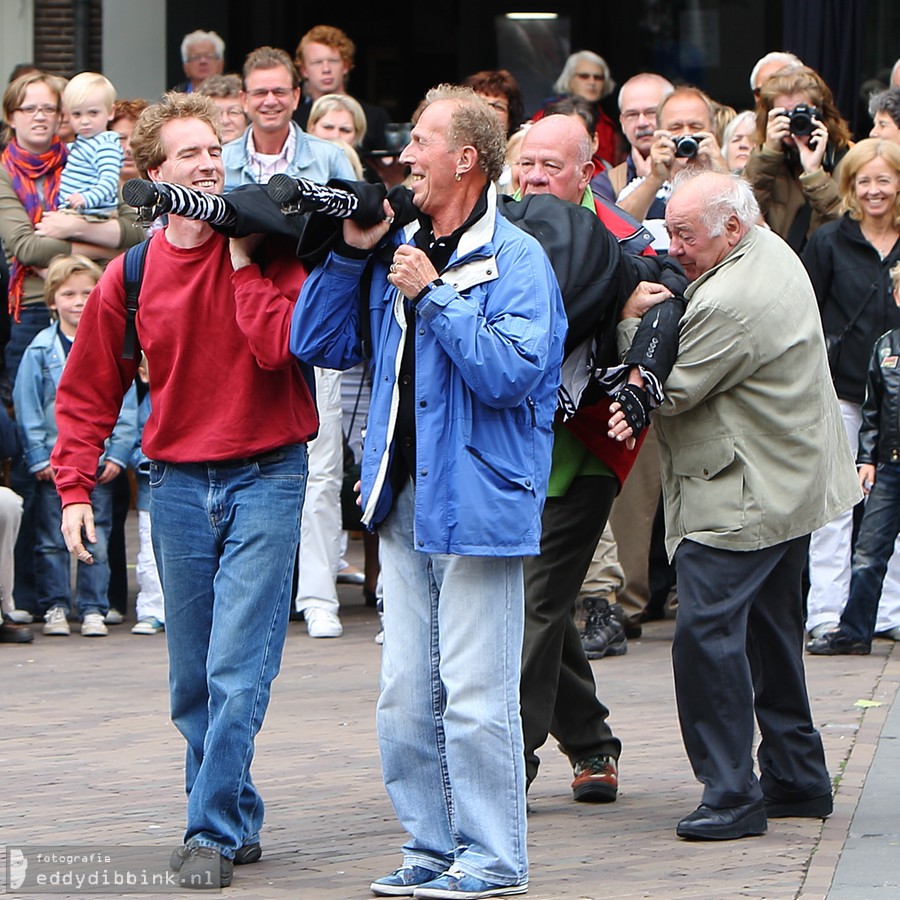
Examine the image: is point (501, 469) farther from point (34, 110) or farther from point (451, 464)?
point (34, 110)

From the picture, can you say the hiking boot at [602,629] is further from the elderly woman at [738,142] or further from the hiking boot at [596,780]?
the elderly woman at [738,142]

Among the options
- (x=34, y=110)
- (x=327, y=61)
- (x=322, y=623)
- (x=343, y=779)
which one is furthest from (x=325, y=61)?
(x=343, y=779)

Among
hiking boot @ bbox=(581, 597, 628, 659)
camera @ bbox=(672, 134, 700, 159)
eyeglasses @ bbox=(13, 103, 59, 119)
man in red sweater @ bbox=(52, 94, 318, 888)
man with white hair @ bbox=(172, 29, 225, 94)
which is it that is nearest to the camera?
man in red sweater @ bbox=(52, 94, 318, 888)

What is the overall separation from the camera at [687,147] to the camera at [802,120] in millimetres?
862

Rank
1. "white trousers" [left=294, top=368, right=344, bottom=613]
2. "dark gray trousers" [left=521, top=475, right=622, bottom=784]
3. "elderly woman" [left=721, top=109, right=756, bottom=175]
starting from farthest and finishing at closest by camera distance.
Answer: "elderly woman" [left=721, top=109, right=756, bottom=175] < "white trousers" [left=294, top=368, right=344, bottom=613] < "dark gray trousers" [left=521, top=475, right=622, bottom=784]

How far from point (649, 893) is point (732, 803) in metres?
0.62

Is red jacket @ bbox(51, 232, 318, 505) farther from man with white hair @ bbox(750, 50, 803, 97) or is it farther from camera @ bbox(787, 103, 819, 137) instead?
man with white hair @ bbox(750, 50, 803, 97)

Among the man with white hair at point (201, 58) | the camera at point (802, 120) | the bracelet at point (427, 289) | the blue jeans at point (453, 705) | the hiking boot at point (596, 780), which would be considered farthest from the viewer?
the man with white hair at point (201, 58)

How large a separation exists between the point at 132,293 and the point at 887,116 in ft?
17.8

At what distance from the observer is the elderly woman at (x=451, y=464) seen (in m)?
4.77

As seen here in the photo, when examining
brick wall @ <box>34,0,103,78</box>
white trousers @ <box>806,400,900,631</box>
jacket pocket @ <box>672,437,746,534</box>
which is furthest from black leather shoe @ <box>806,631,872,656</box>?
brick wall @ <box>34,0,103,78</box>

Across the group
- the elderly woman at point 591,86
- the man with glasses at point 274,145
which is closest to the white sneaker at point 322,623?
the man with glasses at point 274,145

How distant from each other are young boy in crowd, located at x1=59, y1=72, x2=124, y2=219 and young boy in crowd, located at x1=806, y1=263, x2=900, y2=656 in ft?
13.3

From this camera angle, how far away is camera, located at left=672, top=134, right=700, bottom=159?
8.24 m
